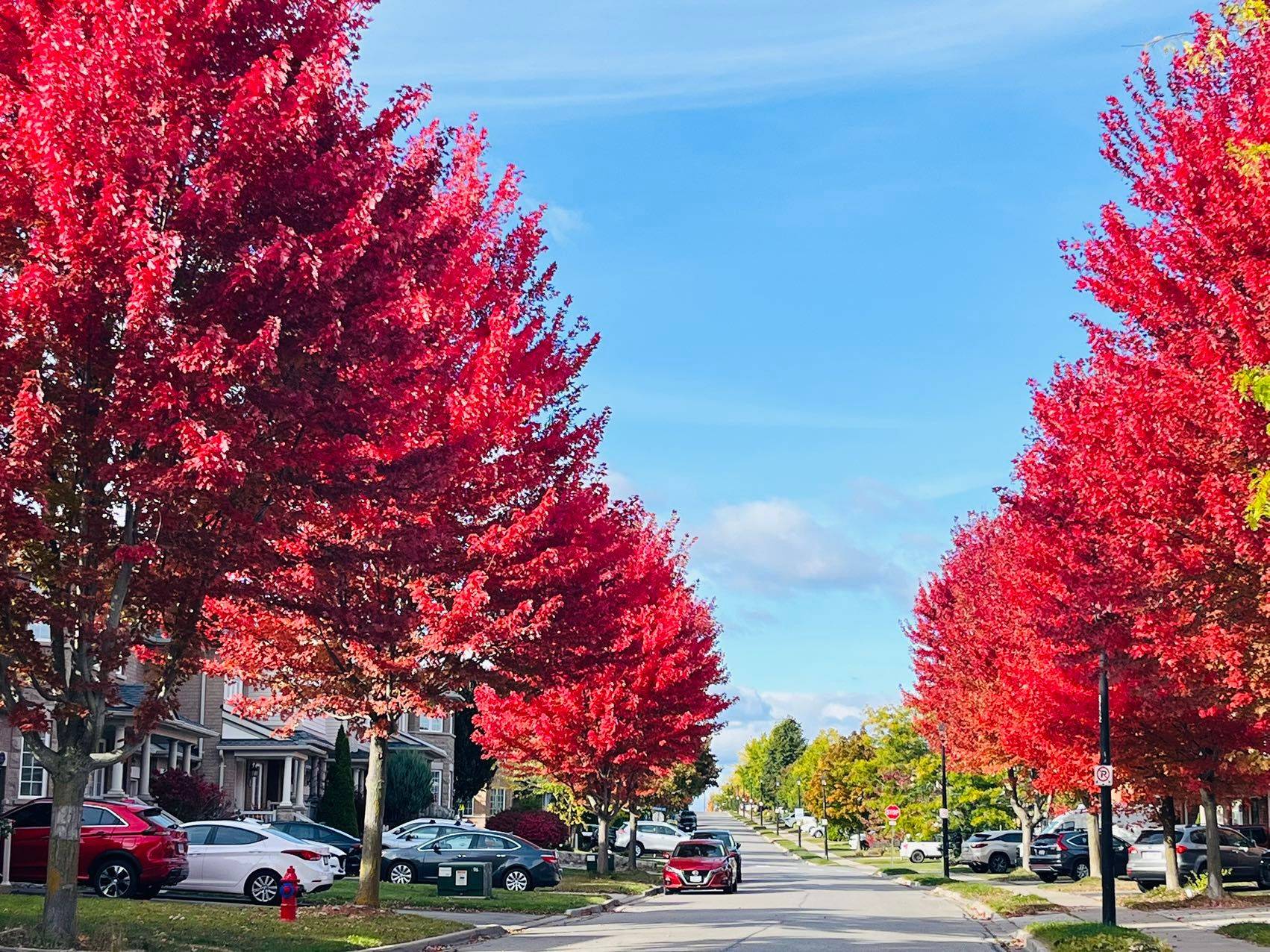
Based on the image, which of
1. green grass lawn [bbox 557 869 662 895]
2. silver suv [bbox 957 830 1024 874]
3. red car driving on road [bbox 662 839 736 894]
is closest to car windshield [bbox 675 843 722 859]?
red car driving on road [bbox 662 839 736 894]

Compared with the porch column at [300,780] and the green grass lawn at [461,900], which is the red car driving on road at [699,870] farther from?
the porch column at [300,780]

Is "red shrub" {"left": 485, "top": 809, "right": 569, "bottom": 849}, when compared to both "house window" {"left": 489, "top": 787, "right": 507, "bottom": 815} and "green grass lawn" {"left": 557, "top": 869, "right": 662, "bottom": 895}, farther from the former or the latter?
"house window" {"left": 489, "top": 787, "right": 507, "bottom": 815}

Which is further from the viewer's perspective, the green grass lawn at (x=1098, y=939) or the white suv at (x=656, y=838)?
the white suv at (x=656, y=838)

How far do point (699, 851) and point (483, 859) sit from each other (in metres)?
6.75

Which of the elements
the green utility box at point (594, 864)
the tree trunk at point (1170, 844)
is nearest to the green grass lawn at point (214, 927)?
the tree trunk at point (1170, 844)

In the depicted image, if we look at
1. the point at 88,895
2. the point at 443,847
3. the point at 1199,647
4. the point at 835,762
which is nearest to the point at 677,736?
the point at 443,847

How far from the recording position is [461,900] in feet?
91.4

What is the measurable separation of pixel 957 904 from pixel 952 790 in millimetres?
31802

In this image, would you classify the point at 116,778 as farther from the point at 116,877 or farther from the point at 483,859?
the point at 116,877

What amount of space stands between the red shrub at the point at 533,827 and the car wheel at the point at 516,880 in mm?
12095

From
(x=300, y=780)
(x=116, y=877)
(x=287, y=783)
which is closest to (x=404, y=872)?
(x=116, y=877)

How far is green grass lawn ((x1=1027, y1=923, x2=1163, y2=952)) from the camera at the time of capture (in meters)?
17.6

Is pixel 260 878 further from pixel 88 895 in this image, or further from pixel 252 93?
pixel 252 93

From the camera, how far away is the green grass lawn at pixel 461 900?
26.6 m
